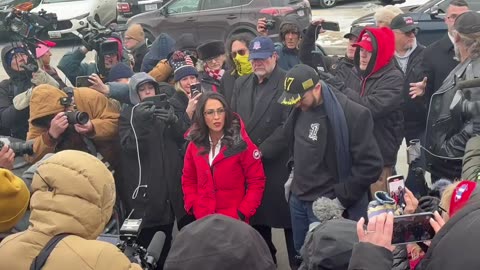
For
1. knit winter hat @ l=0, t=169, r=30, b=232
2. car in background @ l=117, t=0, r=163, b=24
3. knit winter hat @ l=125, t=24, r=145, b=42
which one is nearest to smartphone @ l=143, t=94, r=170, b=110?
knit winter hat @ l=0, t=169, r=30, b=232

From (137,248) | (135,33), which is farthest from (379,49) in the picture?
(135,33)

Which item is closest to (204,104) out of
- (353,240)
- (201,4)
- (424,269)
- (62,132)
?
(62,132)

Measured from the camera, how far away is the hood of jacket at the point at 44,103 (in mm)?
4395

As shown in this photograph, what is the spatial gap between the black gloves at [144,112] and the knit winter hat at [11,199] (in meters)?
1.46

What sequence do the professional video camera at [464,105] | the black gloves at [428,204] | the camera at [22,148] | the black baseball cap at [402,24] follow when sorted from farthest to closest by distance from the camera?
the black baseball cap at [402,24] → the camera at [22,148] → the professional video camera at [464,105] → the black gloves at [428,204]

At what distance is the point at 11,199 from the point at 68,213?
46cm

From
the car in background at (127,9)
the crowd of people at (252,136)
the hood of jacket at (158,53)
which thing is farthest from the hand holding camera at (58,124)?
the car in background at (127,9)

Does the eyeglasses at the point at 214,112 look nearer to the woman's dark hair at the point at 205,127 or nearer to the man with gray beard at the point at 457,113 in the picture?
the woman's dark hair at the point at 205,127

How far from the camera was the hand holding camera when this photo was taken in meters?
4.28

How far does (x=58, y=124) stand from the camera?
428 centimetres

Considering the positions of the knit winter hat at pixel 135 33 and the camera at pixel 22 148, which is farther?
the knit winter hat at pixel 135 33

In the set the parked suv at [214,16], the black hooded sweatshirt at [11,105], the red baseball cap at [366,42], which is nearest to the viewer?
the red baseball cap at [366,42]

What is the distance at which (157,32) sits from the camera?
14031 millimetres

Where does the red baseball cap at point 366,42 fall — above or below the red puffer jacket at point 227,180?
above
